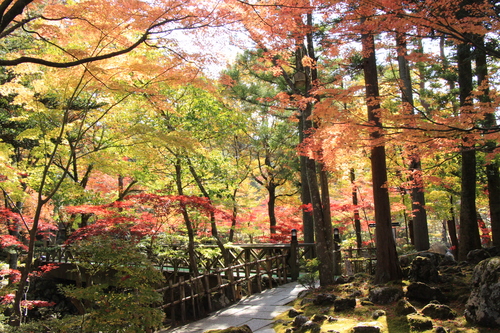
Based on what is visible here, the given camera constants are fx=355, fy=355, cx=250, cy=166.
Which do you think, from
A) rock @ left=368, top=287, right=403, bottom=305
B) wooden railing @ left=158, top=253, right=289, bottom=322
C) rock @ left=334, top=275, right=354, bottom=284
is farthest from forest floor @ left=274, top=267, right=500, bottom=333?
wooden railing @ left=158, top=253, right=289, bottom=322

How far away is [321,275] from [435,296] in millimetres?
2788

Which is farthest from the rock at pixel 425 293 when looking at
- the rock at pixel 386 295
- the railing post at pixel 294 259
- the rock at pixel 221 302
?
the railing post at pixel 294 259

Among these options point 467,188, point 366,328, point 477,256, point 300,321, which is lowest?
point 300,321

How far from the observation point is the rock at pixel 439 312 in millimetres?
4570

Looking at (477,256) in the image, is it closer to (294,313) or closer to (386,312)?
(386,312)

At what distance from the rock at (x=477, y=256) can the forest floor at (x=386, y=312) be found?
0.72 meters

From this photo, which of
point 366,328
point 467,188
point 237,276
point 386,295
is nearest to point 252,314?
point 237,276

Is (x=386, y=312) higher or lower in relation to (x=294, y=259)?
lower

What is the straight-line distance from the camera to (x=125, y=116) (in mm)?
9281

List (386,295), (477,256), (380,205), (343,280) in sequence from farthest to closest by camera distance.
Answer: (343,280), (477,256), (380,205), (386,295)

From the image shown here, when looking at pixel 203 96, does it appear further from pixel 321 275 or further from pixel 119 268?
pixel 119 268

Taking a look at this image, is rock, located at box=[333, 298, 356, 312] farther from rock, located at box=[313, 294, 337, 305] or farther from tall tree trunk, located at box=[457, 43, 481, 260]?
tall tree trunk, located at box=[457, 43, 481, 260]

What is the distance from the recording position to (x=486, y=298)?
4.09 meters

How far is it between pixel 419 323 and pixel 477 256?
14.0 feet
